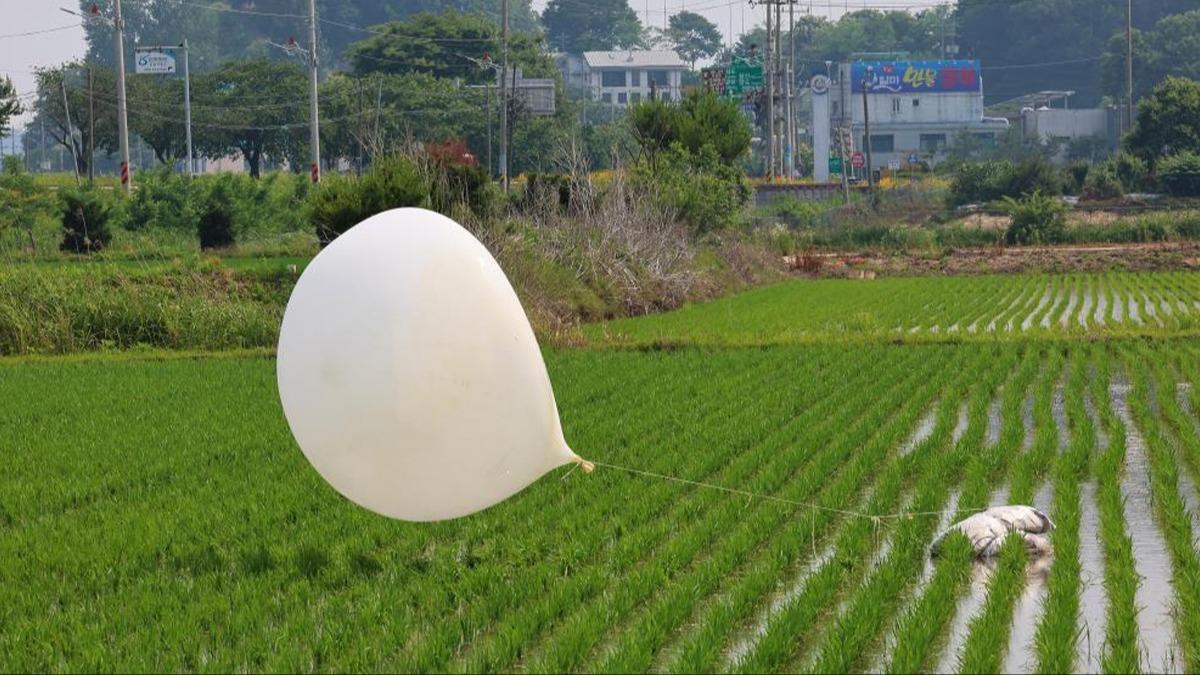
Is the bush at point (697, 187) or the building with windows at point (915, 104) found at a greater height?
the building with windows at point (915, 104)

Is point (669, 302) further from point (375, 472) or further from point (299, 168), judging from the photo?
point (299, 168)

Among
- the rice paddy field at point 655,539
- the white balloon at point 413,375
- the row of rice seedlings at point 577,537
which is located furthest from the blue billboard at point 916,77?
the white balloon at point 413,375

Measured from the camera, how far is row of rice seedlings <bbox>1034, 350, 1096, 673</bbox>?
6625 mm

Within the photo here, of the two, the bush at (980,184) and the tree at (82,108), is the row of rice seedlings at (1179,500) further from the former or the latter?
the tree at (82,108)

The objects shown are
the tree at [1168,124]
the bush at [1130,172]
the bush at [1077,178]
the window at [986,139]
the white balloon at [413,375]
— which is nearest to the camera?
the white balloon at [413,375]

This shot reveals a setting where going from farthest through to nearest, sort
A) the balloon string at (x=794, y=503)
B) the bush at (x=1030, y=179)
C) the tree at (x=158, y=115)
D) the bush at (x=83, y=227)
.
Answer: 1. the tree at (x=158, y=115)
2. the bush at (x=1030, y=179)
3. the bush at (x=83, y=227)
4. the balloon string at (x=794, y=503)

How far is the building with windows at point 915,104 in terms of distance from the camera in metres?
107

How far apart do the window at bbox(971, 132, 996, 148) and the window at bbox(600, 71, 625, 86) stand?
44.5 meters

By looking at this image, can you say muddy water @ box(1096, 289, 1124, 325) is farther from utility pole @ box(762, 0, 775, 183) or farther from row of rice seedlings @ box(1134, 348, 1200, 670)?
utility pole @ box(762, 0, 775, 183)

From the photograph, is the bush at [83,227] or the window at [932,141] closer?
the bush at [83,227]

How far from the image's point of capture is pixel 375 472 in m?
7.56

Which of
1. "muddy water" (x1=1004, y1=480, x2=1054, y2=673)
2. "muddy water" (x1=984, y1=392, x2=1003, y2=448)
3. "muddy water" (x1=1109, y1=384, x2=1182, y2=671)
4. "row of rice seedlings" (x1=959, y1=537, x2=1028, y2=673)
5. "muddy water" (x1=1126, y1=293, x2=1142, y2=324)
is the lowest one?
"muddy water" (x1=1126, y1=293, x2=1142, y2=324)

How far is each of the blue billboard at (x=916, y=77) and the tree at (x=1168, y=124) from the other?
123 feet

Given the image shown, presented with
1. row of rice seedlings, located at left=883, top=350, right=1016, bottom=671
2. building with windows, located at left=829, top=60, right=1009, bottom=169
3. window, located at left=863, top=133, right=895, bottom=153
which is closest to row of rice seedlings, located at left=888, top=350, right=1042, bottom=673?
row of rice seedlings, located at left=883, top=350, right=1016, bottom=671
